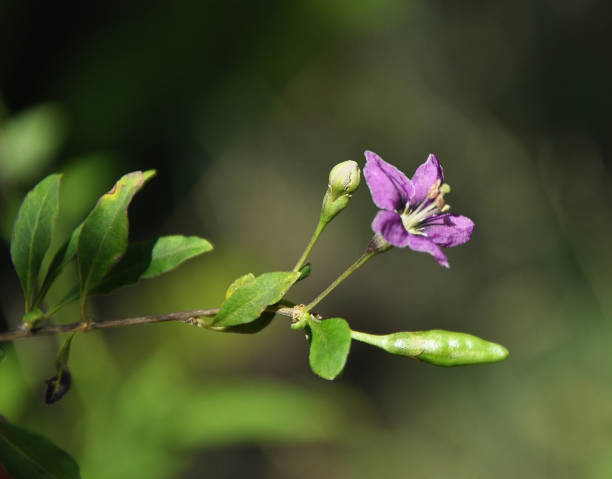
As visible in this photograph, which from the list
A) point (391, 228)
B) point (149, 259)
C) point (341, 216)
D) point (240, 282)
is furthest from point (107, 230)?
point (341, 216)

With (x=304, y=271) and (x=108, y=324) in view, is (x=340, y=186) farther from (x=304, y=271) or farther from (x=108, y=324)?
(x=108, y=324)

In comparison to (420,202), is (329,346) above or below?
below

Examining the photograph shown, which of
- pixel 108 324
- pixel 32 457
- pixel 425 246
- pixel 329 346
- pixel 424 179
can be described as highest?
pixel 424 179

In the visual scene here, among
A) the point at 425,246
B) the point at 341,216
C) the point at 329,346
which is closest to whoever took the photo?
the point at 329,346

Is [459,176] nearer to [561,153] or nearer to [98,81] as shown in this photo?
[561,153]

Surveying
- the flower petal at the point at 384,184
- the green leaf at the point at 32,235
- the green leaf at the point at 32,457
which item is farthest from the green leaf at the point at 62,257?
the flower petal at the point at 384,184

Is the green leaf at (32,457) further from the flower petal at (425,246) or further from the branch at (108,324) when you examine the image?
the flower petal at (425,246)

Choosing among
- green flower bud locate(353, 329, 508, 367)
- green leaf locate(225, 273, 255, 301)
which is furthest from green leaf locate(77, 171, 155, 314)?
green flower bud locate(353, 329, 508, 367)

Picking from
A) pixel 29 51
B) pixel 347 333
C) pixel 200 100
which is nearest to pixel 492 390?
pixel 200 100
